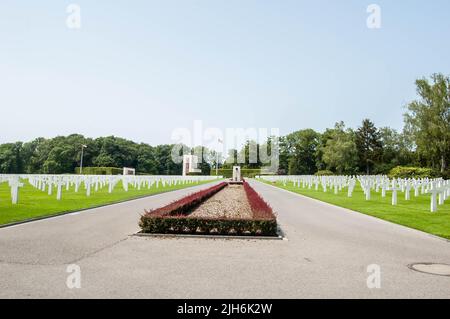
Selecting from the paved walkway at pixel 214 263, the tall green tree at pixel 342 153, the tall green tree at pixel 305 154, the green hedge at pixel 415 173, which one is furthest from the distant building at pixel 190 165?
the paved walkway at pixel 214 263

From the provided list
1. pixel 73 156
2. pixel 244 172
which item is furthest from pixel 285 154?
pixel 73 156

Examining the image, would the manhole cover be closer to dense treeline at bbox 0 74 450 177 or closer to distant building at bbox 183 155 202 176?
dense treeline at bbox 0 74 450 177

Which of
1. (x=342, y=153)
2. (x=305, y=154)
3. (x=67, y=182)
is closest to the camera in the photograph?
(x=67, y=182)

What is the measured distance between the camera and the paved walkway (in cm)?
536

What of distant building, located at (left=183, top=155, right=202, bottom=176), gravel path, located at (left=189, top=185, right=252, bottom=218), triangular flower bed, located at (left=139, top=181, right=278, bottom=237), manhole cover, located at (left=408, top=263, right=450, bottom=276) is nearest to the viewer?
manhole cover, located at (left=408, top=263, right=450, bottom=276)

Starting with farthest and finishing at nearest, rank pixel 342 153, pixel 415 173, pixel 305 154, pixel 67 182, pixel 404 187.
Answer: pixel 305 154, pixel 342 153, pixel 415 173, pixel 404 187, pixel 67 182

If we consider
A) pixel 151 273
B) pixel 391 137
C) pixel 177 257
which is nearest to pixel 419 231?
pixel 177 257

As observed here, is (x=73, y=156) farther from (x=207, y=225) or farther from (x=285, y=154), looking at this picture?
(x=207, y=225)

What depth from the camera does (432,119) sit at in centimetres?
5469

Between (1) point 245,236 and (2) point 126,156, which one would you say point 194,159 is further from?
(1) point 245,236

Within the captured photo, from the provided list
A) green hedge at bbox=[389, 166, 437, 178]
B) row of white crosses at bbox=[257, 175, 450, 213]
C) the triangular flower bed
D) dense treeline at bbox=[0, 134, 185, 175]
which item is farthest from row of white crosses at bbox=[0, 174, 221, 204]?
dense treeline at bbox=[0, 134, 185, 175]

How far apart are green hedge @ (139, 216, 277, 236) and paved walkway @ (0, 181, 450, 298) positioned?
0.69 m

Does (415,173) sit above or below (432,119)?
below

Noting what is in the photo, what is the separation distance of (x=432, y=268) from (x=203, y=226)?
234 inches
